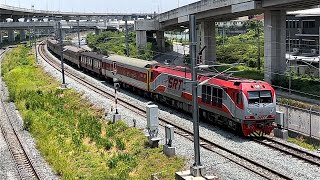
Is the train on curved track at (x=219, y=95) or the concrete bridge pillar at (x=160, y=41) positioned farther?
the concrete bridge pillar at (x=160, y=41)

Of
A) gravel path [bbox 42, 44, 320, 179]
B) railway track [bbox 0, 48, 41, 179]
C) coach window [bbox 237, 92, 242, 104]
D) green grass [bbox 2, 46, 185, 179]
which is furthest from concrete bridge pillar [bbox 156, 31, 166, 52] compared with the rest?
coach window [bbox 237, 92, 242, 104]

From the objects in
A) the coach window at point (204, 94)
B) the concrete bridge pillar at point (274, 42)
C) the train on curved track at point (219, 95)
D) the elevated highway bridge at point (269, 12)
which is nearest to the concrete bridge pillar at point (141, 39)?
the elevated highway bridge at point (269, 12)

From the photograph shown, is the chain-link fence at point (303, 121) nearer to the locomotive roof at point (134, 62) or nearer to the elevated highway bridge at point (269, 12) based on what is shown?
the locomotive roof at point (134, 62)

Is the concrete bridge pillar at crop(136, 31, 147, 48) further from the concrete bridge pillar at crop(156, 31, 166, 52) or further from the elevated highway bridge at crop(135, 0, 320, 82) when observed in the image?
the elevated highway bridge at crop(135, 0, 320, 82)

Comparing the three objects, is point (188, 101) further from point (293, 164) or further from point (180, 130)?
point (293, 164)

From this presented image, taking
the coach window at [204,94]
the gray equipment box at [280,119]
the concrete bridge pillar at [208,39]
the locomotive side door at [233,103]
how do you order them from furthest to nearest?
the concrete bridge pillar at [208,39]
the coach window at [204,94]
the gray equipment box at [280,119]
the locomotive side door at [233,103]

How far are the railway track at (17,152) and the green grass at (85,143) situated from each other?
893 millimetres

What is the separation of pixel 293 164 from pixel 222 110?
680 centimetres

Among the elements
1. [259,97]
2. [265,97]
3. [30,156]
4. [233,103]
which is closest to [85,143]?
[30,156]

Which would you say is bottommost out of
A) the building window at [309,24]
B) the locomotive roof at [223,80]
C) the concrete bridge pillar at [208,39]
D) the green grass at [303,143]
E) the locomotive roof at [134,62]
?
the green grass at [303,143]

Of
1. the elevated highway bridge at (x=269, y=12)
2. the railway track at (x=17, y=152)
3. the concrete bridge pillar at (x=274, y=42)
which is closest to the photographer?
the railway track at (x=17, y=152)

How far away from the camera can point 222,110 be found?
25781 mm

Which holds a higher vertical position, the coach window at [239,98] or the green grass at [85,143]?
the coach window at [239,98]

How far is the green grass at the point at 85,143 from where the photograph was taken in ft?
65.9
